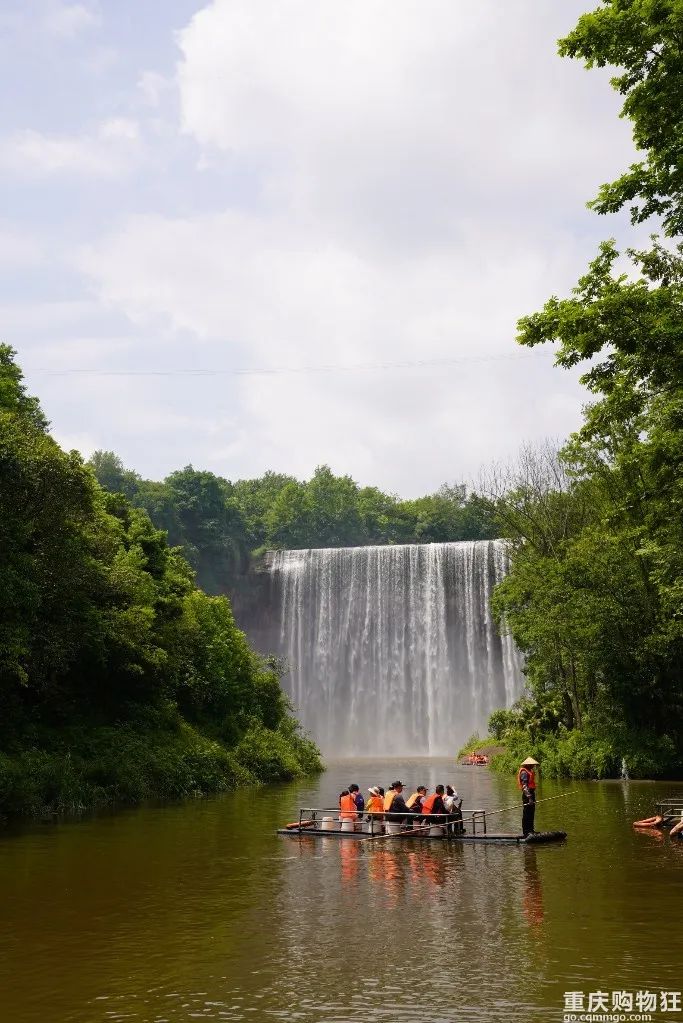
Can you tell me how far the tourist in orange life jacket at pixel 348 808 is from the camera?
22820 millimetres

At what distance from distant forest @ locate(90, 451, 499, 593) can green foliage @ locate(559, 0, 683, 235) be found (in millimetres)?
56330

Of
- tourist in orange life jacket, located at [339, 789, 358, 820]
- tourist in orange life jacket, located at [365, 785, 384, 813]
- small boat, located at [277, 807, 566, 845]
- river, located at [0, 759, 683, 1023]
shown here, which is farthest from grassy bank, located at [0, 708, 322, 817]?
tourist in orange life jacket, located at [365, 785, 384, 813]

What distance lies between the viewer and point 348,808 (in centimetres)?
2333

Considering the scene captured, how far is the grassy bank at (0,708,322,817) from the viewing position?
26.7 meters

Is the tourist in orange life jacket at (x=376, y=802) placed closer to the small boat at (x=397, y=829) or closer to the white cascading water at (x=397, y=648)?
the small boat at (x=397, y=829)

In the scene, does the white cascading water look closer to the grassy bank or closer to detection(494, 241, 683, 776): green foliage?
detection(494, 241, 683, 776): green foliage

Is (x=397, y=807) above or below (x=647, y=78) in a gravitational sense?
below

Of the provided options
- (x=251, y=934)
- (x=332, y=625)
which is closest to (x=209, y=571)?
(x=332, y=625)

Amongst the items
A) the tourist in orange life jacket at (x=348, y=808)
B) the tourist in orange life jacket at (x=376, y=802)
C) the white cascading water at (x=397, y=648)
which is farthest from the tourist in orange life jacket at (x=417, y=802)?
the white cascading water at (x=397, y=648)

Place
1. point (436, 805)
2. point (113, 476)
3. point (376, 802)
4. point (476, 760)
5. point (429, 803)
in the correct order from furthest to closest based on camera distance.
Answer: point (113, 476) < point (476, 760) < point (376, 802) < point (429, 803) < point (436, 805)

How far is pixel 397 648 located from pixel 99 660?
3933cm

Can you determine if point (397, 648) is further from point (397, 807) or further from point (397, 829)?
point (397, 829)

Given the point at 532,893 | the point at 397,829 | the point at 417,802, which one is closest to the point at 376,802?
the point at 417,802

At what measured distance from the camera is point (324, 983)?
9617 mm
